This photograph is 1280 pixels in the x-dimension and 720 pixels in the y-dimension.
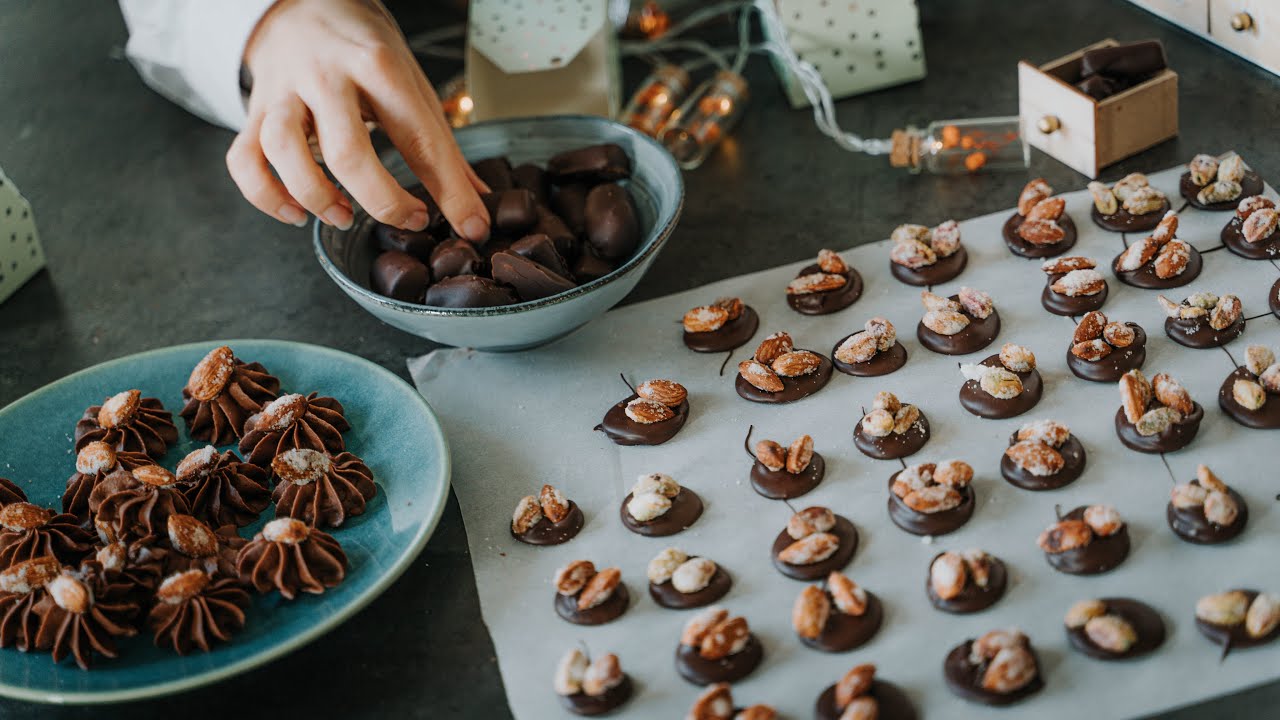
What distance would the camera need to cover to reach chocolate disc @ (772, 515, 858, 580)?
40.0 inches

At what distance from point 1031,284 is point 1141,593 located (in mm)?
465

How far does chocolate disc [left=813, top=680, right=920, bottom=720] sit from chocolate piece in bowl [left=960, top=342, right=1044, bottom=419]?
35cm

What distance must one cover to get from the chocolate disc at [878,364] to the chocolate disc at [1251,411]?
31 centimetres

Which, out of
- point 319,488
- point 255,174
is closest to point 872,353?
point 319,488

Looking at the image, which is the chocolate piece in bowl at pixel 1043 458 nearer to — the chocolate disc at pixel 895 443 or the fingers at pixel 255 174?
the chocolate disc at pixel 895 443

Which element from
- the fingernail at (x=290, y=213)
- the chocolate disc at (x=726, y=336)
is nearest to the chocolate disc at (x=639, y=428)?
the chocolate disc at (x=726, y=336)

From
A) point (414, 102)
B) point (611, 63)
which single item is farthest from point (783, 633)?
point (611, 63)

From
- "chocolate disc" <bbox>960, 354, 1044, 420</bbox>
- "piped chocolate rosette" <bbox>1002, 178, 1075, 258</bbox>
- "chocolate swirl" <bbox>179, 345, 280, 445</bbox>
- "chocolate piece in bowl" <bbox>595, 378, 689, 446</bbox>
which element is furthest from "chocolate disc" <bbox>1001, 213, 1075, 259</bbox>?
"chocolate swirl" <bbox>179, 345, 280, 445</bbox>

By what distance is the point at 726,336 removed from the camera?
4.33ft

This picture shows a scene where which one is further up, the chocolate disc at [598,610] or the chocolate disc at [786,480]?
the chocolate disc at [598,610]

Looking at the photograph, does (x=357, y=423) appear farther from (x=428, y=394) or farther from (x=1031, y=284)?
(x=1031, y=284)

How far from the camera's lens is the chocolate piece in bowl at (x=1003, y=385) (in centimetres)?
115

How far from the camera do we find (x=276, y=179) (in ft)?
4.22

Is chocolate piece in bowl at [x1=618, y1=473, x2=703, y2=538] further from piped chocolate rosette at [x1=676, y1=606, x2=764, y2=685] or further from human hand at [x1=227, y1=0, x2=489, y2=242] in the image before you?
human hand at [x1=227, y1=0, x2=489, y2=242]
